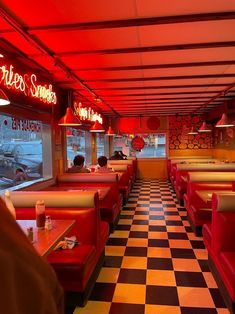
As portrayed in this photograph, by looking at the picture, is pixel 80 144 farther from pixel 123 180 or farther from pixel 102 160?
pixel 123 180

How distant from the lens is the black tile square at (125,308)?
2.74 m

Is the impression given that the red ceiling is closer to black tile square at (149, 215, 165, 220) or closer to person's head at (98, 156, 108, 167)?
person's head at (98, 156, 108, 167)

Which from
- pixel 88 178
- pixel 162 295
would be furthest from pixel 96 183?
pixel 162 295

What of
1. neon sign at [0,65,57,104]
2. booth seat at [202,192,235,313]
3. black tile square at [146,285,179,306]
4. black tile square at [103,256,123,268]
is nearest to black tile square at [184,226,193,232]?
black tile square at [103,256,123,268]

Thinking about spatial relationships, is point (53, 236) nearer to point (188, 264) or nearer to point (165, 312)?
point (165, 312)

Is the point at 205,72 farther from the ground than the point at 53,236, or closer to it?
farther from the ground

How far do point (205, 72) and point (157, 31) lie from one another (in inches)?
88.6

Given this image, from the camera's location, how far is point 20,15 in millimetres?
2754

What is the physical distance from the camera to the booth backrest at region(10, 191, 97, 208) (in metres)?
3.18

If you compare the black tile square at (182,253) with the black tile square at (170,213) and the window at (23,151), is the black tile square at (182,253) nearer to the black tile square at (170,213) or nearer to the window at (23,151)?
the black tile square at (170,213)

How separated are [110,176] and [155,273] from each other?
7.39ft

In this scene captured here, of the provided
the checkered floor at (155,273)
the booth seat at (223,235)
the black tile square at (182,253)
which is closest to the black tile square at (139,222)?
the checkered floor at (155,273)

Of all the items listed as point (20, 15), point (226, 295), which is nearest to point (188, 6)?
point (20, 15)

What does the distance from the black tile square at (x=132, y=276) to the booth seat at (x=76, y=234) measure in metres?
0.31
